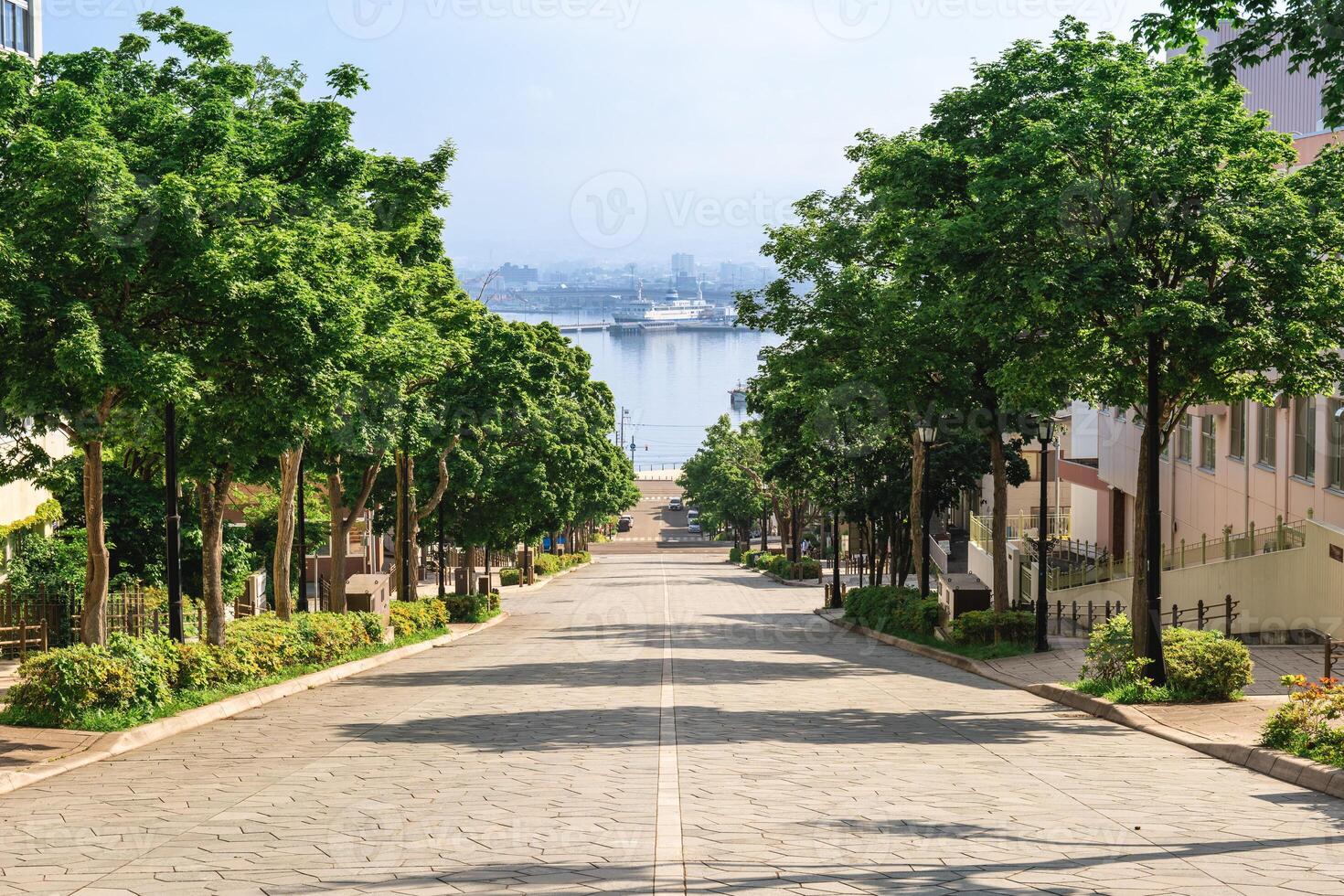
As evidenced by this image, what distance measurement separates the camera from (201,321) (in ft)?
51.2

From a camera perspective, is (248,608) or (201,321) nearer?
(201,321)

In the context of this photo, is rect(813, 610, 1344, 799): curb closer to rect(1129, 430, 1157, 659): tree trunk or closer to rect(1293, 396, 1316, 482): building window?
rect(1129, 430, 1157, 659): tree trunk

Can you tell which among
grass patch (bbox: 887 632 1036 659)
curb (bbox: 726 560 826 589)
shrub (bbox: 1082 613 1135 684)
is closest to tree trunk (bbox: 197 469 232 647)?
shrub (bbox: 1082 613 1135 684)

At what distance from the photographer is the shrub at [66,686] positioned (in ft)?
48.6

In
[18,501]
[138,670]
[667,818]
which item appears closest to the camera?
[667,818]

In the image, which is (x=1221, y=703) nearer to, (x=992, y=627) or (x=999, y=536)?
(x=992, y=627)

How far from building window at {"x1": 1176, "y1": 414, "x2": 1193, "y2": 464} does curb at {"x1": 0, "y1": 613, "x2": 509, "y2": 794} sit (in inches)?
999

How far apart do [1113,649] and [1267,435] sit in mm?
17187

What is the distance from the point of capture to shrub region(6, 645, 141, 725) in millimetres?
14805

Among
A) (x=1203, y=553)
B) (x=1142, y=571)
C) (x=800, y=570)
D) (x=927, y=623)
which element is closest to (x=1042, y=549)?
(x=927, y=623)

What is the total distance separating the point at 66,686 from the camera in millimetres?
14852

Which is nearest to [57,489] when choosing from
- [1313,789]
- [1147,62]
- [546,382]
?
[546,382]

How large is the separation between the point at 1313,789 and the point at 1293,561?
55.7ft

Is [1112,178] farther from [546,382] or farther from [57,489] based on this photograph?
[546,382]
